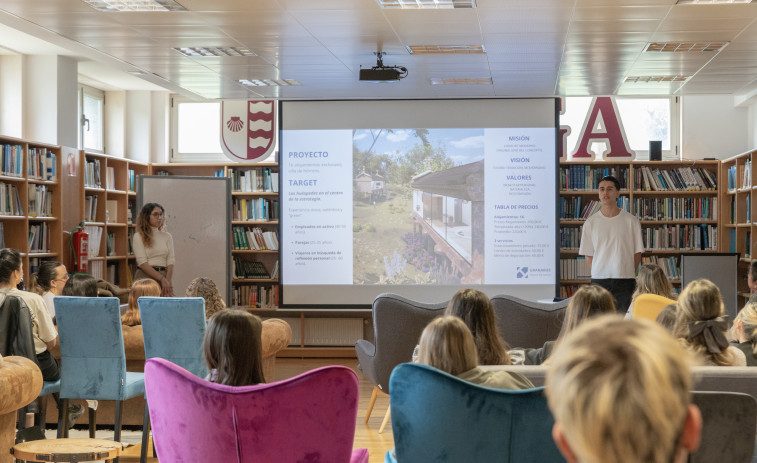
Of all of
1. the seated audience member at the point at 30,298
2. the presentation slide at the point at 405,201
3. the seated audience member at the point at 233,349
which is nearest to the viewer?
the seated audience member at the point at 233,349

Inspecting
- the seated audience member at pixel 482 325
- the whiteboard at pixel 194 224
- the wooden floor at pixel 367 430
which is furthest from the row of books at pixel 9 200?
the seated audience member at pixel 482 325

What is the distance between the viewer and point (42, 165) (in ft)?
26.2

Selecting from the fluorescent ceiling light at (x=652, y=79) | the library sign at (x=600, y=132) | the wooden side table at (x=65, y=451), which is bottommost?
the wooden side table at (x=65, y=451)

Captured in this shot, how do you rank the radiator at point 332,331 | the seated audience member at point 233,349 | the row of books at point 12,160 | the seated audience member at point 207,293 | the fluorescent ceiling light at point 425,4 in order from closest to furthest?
the seated audience member at point 233,349
the seated audience member at point 207,293
the fluorescent ceiling light at point 425,4
the row of books at point 12,160
the radiator at point 332,331

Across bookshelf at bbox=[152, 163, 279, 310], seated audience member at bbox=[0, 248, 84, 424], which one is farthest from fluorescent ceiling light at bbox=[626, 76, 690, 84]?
seated audience member at bbox=[0, 248, 84, 424]

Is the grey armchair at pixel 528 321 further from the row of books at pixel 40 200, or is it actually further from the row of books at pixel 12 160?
the row of books at pixel 40 200

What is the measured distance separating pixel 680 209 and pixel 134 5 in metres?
6.56

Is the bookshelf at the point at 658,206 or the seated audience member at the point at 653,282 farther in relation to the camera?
the bookshelf at the point at 658,206

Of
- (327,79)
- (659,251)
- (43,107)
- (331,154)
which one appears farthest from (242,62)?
(659,251)

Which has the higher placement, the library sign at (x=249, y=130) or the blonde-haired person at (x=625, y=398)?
the library sign at (x=249, y=130)

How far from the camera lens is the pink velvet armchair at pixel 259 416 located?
2.32m

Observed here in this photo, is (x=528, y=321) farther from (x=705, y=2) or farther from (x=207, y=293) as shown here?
(x=705, y=2)

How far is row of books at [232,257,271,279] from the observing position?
9.94m

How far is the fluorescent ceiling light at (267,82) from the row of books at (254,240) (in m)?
2.15
